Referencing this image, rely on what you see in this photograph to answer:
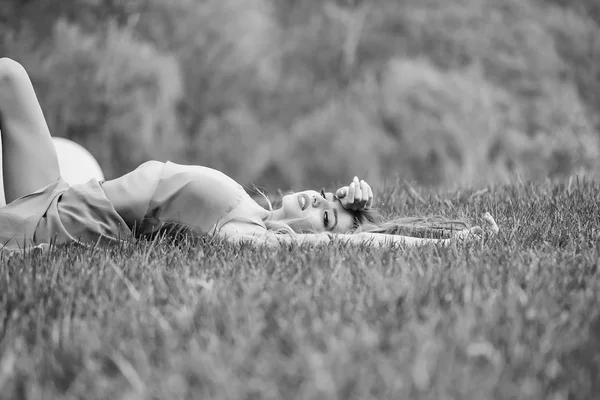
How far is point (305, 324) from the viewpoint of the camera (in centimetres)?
135

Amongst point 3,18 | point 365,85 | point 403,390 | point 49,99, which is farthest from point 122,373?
point 365,85

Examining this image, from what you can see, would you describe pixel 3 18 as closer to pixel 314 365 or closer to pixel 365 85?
pixel 365 85

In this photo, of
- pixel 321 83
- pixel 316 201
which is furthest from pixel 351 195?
pixel 321 83

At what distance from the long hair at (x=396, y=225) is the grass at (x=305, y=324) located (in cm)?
43

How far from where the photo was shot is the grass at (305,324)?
3.62 ft

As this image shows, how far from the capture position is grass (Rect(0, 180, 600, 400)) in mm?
1104

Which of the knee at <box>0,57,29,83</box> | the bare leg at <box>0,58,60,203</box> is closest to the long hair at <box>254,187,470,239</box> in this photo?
the bare leg at <box>0,58,60,203</box>

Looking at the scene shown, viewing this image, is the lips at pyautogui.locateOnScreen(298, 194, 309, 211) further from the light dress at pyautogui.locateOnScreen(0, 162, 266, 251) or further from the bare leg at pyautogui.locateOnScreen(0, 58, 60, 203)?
the bare leg at pyautogui.locateOnScreen(0, 58, 60, 203)

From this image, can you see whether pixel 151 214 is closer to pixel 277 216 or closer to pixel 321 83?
pixel 277 216

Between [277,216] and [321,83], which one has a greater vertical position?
[277,216]

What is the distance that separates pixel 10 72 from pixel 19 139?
0.26 meters

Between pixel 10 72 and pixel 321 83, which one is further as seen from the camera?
pixel 321 83

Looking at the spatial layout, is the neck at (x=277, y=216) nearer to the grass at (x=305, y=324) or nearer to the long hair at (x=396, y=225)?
the long hair at (x=396, y=225)

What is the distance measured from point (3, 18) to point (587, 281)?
9691mm
